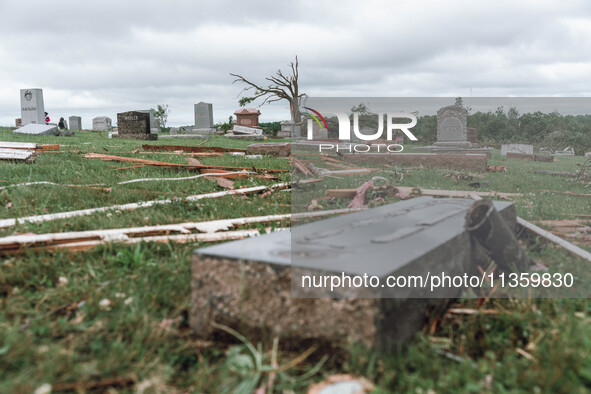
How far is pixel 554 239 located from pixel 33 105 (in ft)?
78.1

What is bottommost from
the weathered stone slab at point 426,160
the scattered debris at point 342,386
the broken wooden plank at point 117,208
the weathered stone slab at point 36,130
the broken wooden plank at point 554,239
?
the scattered debris at point 342,386

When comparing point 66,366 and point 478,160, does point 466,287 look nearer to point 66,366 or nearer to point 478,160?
point 66,366

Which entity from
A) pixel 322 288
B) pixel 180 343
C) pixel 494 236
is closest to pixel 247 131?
pixel 494 236

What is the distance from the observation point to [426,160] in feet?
20.8

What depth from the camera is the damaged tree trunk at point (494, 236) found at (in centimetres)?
255

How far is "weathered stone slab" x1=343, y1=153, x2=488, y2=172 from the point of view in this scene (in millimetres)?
5166

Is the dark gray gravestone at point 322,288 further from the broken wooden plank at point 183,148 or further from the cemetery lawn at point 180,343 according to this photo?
the broken wooden plank at point 183,148

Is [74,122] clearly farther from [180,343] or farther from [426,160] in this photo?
[180,343]

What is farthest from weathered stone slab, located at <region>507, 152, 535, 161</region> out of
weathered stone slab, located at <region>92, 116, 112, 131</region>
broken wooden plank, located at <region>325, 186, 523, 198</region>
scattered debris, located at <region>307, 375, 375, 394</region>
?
weathered stone slab, located at <region>92, 116, 112, 131</region>

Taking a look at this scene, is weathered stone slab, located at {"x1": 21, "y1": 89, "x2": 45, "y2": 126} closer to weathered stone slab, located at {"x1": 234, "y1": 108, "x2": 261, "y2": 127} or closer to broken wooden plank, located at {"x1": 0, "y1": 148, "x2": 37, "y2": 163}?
weathered stone slab, located at {"x1": 234, "y1": 108, "x2": 261, "y2": 127}

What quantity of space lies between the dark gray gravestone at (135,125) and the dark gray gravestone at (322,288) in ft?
54.9

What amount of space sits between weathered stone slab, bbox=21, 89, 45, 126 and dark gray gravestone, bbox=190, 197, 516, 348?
23.3 metres

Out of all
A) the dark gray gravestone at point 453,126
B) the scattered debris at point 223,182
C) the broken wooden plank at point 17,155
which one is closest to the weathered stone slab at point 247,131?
the dark gray gravestone at point 453,126

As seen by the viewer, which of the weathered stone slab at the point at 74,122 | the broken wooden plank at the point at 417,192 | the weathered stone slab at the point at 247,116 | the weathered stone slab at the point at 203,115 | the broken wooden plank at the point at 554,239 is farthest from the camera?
the weathered stone slab at the point at 74,122
